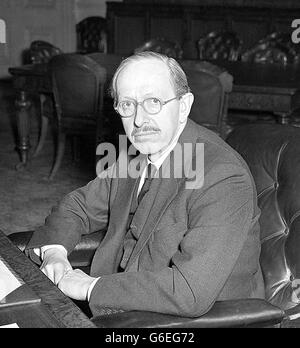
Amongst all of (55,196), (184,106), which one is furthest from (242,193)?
(55,196)

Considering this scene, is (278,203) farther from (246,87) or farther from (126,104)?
(246,87)

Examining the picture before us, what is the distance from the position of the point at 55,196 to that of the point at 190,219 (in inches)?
122

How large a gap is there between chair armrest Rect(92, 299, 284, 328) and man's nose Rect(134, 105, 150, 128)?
0.52 m

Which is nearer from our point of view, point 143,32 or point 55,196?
point 55,196

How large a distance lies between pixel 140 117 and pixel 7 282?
58 centimetres

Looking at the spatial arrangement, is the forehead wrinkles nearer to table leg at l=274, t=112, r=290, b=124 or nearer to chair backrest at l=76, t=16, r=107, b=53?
table leg at l=274, t=112, r=290, b=124

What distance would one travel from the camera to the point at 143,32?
8195 millimetres

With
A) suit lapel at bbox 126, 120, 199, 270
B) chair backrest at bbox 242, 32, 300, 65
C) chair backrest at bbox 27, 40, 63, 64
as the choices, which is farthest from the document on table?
chair backrest at bbox 242, 32, 300, 65

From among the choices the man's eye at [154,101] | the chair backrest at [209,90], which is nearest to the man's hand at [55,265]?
the man's eye at [154,101]

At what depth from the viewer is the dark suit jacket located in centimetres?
155

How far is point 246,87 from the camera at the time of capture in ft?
13.5

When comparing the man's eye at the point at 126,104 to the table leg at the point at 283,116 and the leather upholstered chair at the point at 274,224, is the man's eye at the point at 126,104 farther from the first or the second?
the table leg at the point at 283,116
